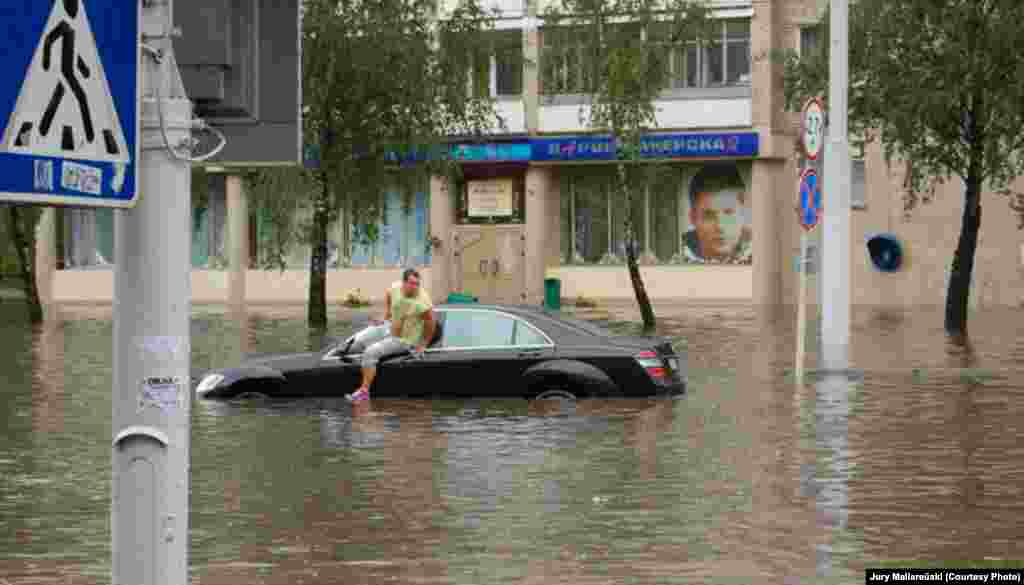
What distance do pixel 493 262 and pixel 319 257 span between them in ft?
55.4

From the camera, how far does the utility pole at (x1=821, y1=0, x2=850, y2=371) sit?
26.2 meters

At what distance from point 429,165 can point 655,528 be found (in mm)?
34826

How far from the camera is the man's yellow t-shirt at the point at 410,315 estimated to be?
2139cm

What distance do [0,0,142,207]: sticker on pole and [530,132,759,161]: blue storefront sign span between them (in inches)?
2022

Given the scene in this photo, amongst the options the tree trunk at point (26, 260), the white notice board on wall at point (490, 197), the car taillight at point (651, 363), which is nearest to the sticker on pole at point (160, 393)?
the car taillight at point (651, 363)

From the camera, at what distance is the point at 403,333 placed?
2162 cm

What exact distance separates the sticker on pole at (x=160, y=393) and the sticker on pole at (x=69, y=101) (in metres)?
0.81

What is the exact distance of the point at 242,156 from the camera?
5430mm

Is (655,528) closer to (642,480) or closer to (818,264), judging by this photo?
(642,480)

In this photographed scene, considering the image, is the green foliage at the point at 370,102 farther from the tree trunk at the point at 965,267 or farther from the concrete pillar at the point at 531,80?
the concrete pillar at the point at 531,80

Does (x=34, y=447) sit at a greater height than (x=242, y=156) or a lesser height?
lesser

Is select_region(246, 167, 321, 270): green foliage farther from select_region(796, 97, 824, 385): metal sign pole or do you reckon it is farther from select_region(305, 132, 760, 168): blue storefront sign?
select_region(796, 97, 824, 385): metal sign pole

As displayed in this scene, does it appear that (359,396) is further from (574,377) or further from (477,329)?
(574,377)

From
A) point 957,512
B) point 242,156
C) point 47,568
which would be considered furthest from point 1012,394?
point 242,156
